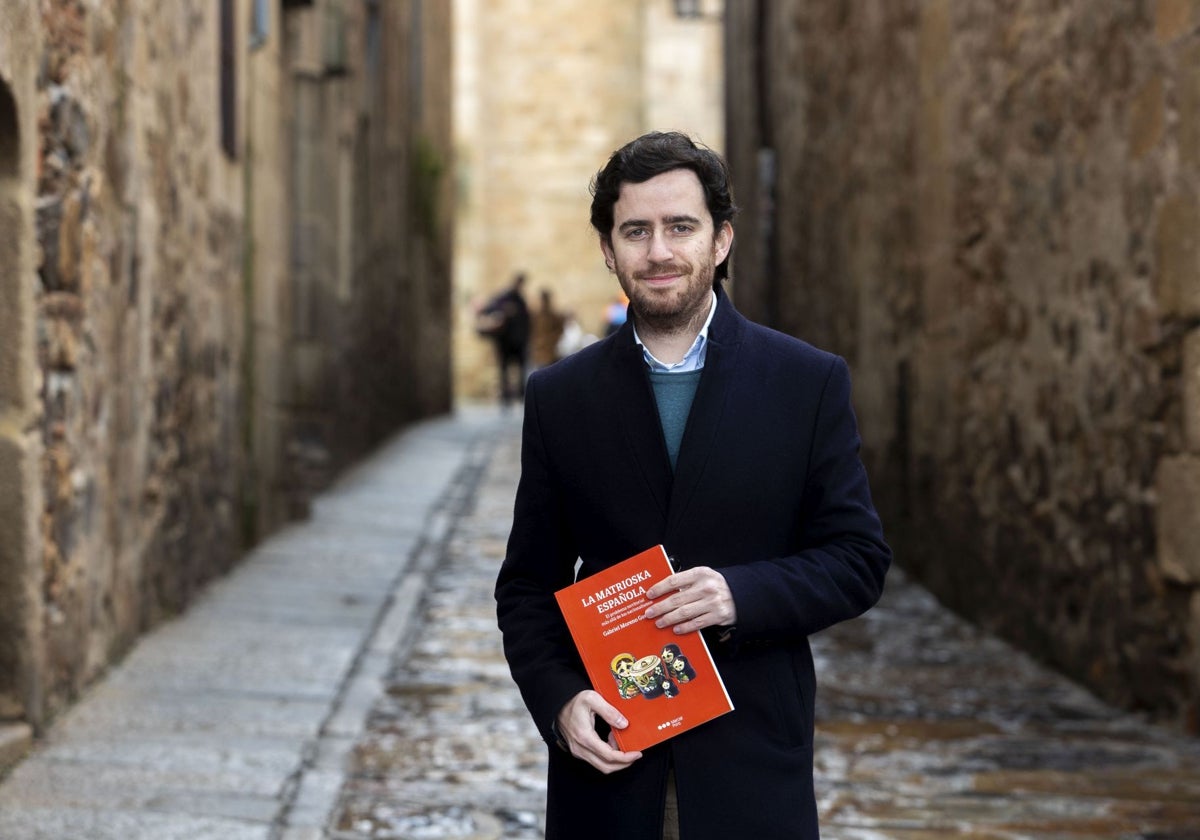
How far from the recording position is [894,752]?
194 inches

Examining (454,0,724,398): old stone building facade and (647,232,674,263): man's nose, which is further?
(454,0,724,398): old stone building facade

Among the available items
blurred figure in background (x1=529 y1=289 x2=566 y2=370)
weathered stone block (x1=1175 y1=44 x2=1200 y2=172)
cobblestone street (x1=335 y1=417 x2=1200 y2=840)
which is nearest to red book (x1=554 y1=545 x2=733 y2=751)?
→ cobblestone street (x1=335 y1=417 x2=1200 y2=840)

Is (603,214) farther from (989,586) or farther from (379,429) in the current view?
(379,429)

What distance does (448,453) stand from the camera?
554 inches

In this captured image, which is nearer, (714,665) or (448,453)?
(714,665)

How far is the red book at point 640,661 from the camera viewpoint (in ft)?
6.85

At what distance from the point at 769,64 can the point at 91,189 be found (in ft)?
26.9

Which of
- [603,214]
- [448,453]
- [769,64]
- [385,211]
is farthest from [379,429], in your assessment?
[603,214]

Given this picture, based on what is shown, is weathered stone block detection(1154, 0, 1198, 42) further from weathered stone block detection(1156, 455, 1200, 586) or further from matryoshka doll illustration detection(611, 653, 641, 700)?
matryoshka doll illustration detection(611, 653, 641, 700)

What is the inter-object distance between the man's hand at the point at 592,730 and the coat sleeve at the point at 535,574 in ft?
0.29

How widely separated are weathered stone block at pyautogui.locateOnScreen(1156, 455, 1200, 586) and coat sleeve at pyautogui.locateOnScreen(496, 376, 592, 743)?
311 cm

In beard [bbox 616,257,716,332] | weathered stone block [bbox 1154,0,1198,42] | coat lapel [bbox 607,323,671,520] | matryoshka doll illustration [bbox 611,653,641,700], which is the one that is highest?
weathered stone block [bbox 1154,0,1198,42]

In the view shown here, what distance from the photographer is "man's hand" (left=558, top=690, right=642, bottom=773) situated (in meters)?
2.09

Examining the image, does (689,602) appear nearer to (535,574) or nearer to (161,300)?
(535,574)
